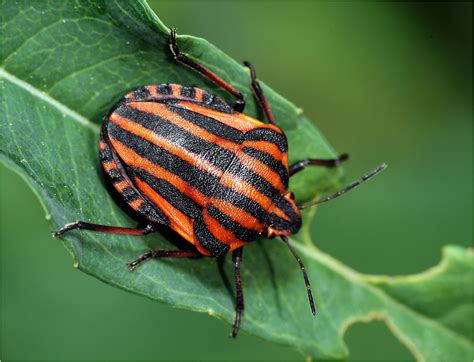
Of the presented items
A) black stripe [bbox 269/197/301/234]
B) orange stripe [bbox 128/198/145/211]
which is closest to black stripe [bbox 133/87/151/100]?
orange stripe [bbox 128/198/145/211]

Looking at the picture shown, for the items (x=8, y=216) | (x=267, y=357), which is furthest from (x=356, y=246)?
(x=8, y=216)

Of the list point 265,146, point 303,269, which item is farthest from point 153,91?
point 303,269

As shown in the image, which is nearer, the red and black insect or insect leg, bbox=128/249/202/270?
insect leg, bbox=128/249/202/270

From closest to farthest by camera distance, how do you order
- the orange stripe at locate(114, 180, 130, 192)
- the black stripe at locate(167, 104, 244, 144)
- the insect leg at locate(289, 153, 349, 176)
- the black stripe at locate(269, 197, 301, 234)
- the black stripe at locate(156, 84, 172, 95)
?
the orange stripe at locate(114, 180, 130, 192)
the black stripe at locate(156, 84, 172, 95)
the black stripe at locate(167, 104, 244, 144)
the black stripe at locate(269, 197, 301, 234)
the insect leg at locate(289, 153, 349, 176)

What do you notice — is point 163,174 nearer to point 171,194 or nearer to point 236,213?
point 171,194

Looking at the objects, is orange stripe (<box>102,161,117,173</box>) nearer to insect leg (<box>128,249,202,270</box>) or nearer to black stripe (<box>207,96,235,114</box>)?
insect leg (<box>128,249,202,270</box>)
